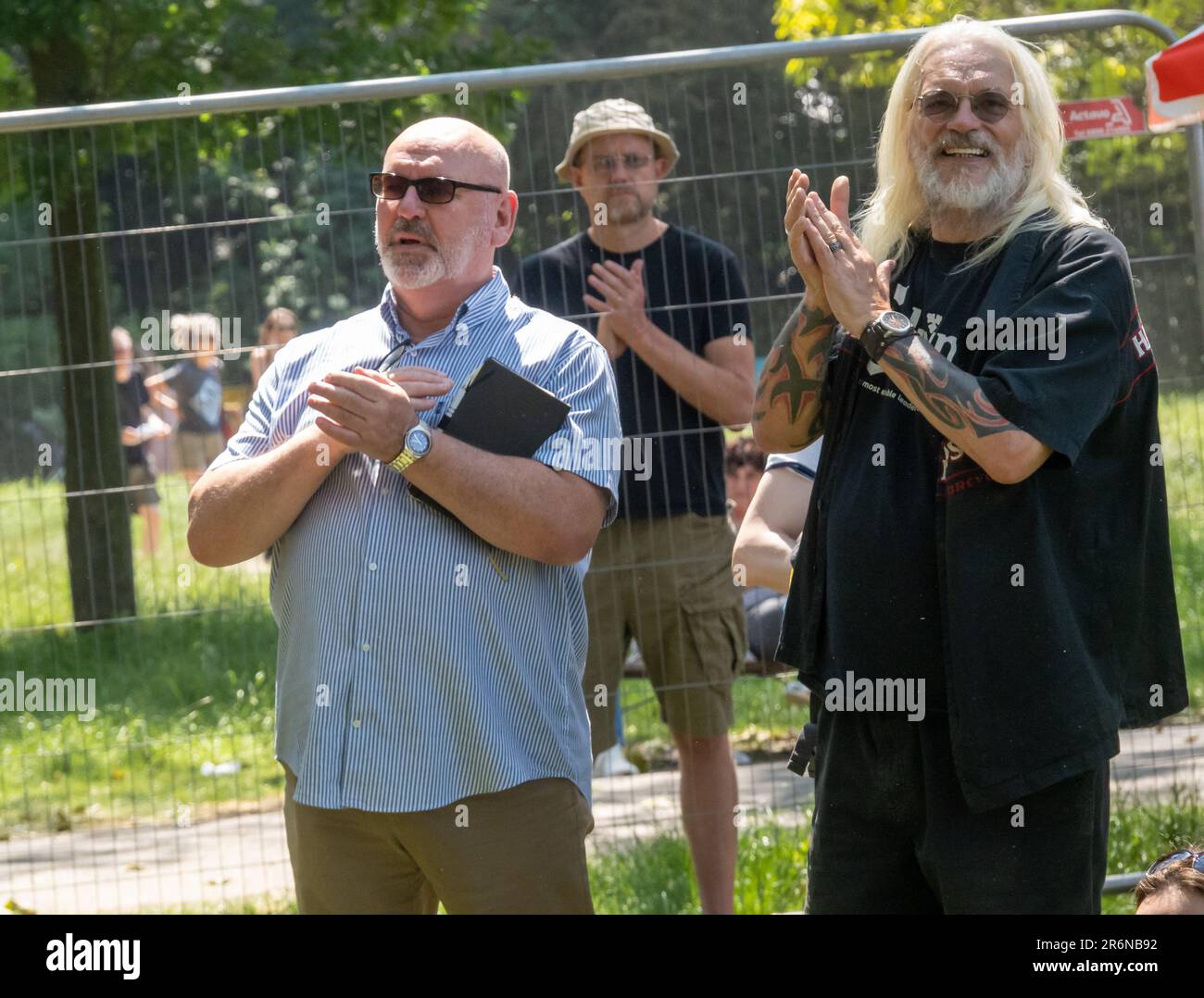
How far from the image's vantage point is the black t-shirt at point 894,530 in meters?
3.10

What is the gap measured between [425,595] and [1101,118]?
273cm

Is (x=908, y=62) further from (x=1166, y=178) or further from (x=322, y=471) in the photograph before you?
(x=1166, y=178)

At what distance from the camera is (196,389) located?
516 centimetres

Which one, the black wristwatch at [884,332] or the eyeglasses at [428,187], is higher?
the eyeglasses at [428,187]

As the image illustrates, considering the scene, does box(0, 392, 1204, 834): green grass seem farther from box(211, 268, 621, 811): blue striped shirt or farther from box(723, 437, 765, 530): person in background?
box(723, 437, 765, 530): person in background

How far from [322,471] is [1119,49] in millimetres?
4385

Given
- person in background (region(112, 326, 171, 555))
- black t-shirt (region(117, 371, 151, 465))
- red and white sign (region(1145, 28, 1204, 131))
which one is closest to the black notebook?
person in background (region(112, 326, 171, 555))

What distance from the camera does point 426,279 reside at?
11.6 ft

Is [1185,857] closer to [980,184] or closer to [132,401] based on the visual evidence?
[980,184]

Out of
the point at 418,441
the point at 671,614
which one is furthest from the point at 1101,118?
the point at 418,441

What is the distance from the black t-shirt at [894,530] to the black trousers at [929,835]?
123 mm

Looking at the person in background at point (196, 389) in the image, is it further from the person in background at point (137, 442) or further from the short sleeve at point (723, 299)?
the short sleeve at point (723, 299)

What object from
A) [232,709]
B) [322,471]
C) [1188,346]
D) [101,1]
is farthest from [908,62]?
[101,1]

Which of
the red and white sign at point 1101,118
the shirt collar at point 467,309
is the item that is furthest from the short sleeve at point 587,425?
the red and white sign at point 1101,118
